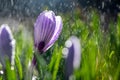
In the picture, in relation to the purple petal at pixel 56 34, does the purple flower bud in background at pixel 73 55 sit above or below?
below

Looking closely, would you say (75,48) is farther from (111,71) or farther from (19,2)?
(19,2)

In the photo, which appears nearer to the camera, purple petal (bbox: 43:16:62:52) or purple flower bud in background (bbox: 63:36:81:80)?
purple flower bud in background (bbox: 63:36:81:80)

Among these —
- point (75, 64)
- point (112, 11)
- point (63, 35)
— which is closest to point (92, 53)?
point (75, 64)

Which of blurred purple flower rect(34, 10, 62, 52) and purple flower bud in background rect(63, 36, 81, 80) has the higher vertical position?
blurred purple flower rect(34, 10, 62, 52)

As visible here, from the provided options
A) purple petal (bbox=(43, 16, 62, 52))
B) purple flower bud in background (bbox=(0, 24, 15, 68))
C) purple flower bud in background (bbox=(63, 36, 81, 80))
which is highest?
purple petal (bbox=(43, 16, 62, 52))

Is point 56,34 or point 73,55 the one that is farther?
point 56,34
